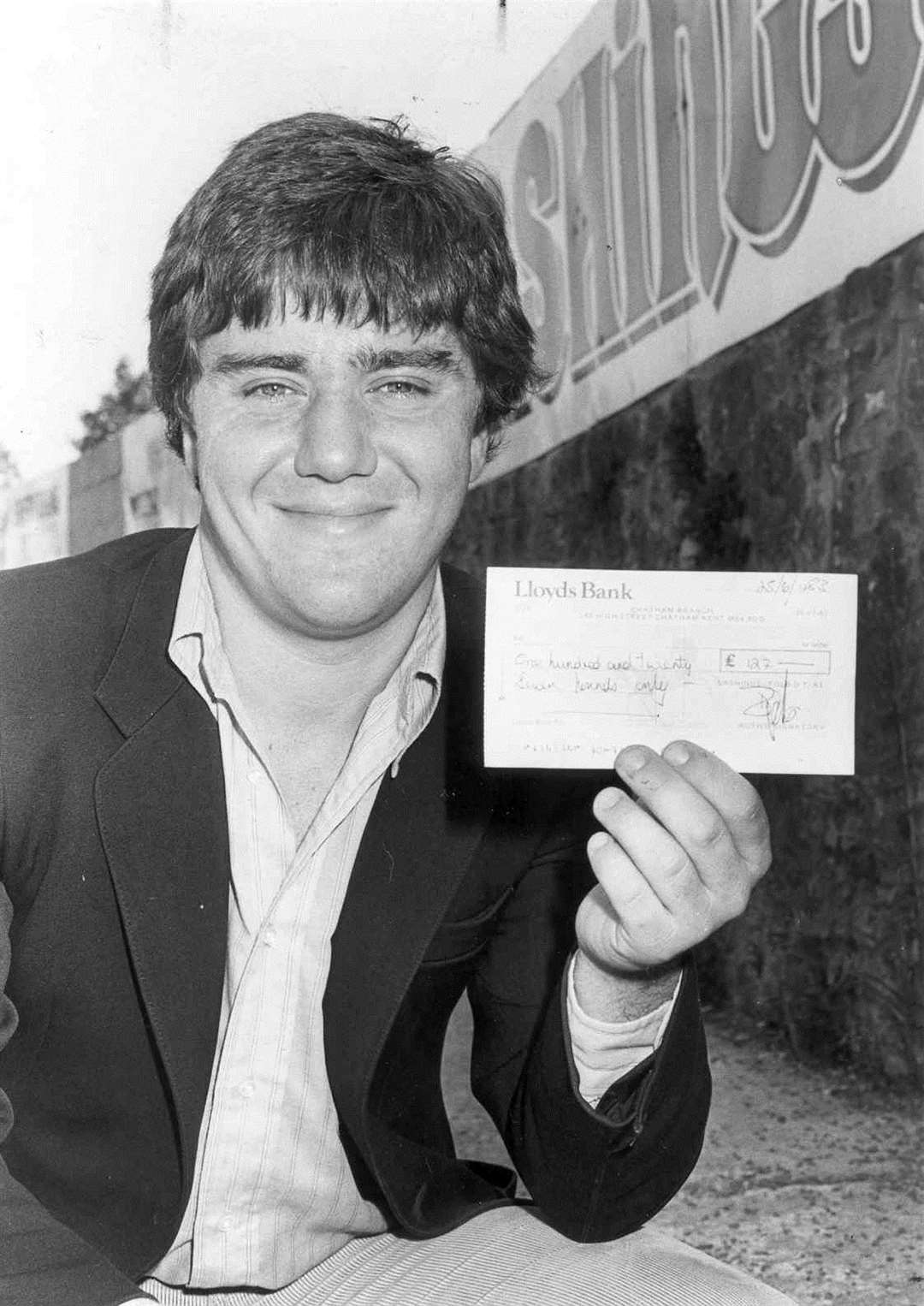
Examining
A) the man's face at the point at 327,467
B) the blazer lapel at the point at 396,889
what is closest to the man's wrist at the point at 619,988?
the blazer lapel at the point at 396,889

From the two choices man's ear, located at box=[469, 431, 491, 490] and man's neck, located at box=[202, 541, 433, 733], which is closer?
man's neck, located at box=[202, 541, 433, 733]

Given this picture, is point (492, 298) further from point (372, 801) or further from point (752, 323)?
point (752, 323)

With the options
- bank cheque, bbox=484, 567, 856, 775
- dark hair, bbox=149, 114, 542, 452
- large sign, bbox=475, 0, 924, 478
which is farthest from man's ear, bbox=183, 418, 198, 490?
large sign, bbox=475, 0, 924, 478

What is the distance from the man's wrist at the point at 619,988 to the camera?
3.91 ft

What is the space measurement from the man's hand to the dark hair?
527mm

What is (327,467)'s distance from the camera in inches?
50.9

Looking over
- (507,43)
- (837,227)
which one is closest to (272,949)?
(507,43)

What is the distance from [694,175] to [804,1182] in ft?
6.24

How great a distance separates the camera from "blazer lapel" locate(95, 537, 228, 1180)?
3.97 ft

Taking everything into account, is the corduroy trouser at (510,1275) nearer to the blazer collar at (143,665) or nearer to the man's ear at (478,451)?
the blazer collar at (143,665)

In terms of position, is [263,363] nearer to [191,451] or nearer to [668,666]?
[191,451]

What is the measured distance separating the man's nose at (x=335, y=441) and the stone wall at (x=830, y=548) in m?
1.32

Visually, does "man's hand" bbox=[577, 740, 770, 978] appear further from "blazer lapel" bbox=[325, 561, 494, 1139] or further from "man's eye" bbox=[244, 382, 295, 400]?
"man's eye" bbox=[244, 382, 295, 400]
